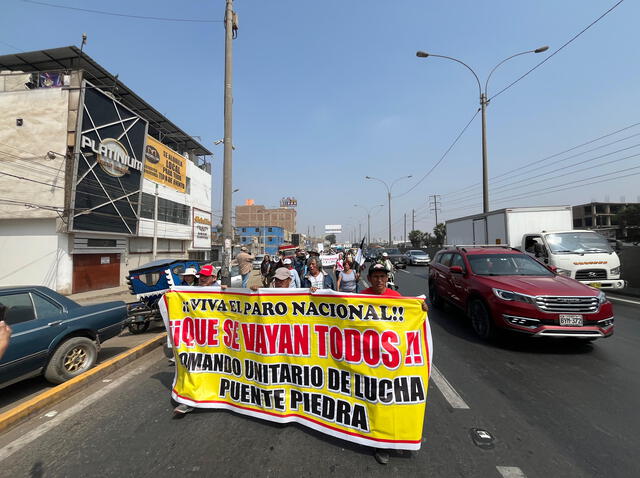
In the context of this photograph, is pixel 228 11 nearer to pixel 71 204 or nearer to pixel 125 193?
pixel 71 204

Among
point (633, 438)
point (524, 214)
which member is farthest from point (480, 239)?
point (633, 438)

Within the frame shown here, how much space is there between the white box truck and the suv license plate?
5.22 meters

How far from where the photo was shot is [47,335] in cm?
378

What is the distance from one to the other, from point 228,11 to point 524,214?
12.6 meters

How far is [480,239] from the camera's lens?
46.1 feet

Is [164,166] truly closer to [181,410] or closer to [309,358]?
[181,410]

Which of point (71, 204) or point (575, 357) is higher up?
point (71, 204)

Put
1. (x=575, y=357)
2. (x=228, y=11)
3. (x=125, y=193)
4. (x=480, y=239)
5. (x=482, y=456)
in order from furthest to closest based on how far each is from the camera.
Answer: (x=125, y=193), (x=480, y=239), (x=228, y=11), (x=575, y=357), (x=482, y=456)

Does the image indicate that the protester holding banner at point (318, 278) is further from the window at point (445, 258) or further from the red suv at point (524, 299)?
the window at point (445, 258)

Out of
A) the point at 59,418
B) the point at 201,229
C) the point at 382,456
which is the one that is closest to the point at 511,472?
the point at 382,456

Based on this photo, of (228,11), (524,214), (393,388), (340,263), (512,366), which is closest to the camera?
(393,388)

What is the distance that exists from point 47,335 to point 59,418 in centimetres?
121

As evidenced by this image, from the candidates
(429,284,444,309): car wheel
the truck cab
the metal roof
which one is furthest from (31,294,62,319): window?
the metal roof

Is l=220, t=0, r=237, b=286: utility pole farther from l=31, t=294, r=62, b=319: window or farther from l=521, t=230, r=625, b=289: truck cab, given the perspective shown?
l=521, t=230, r=625, b=289: truck cab
